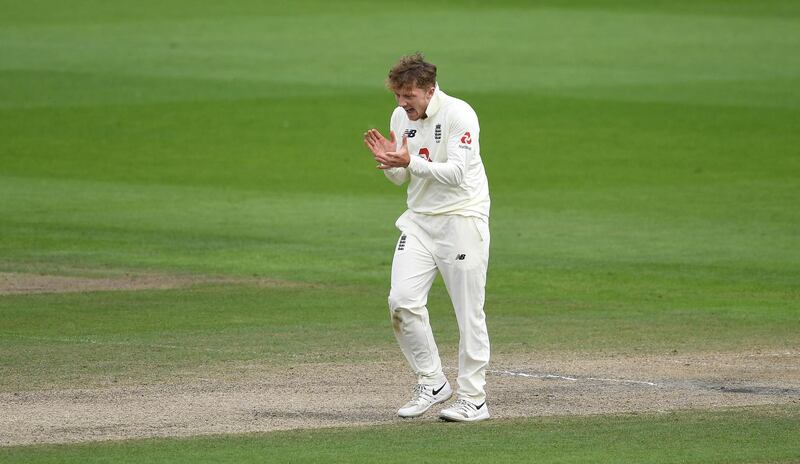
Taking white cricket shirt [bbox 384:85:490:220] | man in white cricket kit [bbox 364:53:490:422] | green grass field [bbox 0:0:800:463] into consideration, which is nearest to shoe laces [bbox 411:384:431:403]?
man in white cricket kit [bbox 364:53:490:422]

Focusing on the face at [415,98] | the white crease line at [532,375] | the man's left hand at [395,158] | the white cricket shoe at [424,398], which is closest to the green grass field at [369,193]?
the white cricket shoe at [424,398]

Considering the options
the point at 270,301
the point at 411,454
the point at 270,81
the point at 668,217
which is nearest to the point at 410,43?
the point at 270,81

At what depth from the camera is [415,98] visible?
33.1 ft

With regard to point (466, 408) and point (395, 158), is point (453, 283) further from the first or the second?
point (395, 158)

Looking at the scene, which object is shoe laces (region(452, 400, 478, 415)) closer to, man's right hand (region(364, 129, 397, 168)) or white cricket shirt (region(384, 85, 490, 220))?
white cricket shirt (region(384, 85, 490, 220))

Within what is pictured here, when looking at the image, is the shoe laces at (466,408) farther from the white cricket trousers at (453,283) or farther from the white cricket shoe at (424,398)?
the white cricket shoe at (424,398)

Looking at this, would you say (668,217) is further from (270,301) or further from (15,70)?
(15,70)

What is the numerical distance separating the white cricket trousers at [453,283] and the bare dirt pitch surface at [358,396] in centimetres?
42

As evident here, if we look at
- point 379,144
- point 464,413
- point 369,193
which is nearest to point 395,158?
point 379,144

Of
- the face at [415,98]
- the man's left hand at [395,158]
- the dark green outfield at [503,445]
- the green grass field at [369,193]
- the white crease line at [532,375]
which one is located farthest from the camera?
the green grass field at [369,193]

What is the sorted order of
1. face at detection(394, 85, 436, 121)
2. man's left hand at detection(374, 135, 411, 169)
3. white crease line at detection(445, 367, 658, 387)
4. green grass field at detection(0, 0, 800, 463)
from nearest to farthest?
man's left hand at detection(374, 135, 411, 169)
face at detection(394, 85, 436, 121)
white crease line at detection(445, 367, 658, 387)
green grass field at detection(0, 0, 800, 463)

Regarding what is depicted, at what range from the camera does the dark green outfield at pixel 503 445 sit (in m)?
8.84

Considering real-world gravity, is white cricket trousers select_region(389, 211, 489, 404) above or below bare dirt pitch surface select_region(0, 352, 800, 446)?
above

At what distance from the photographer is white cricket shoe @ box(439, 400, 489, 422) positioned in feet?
33.1
